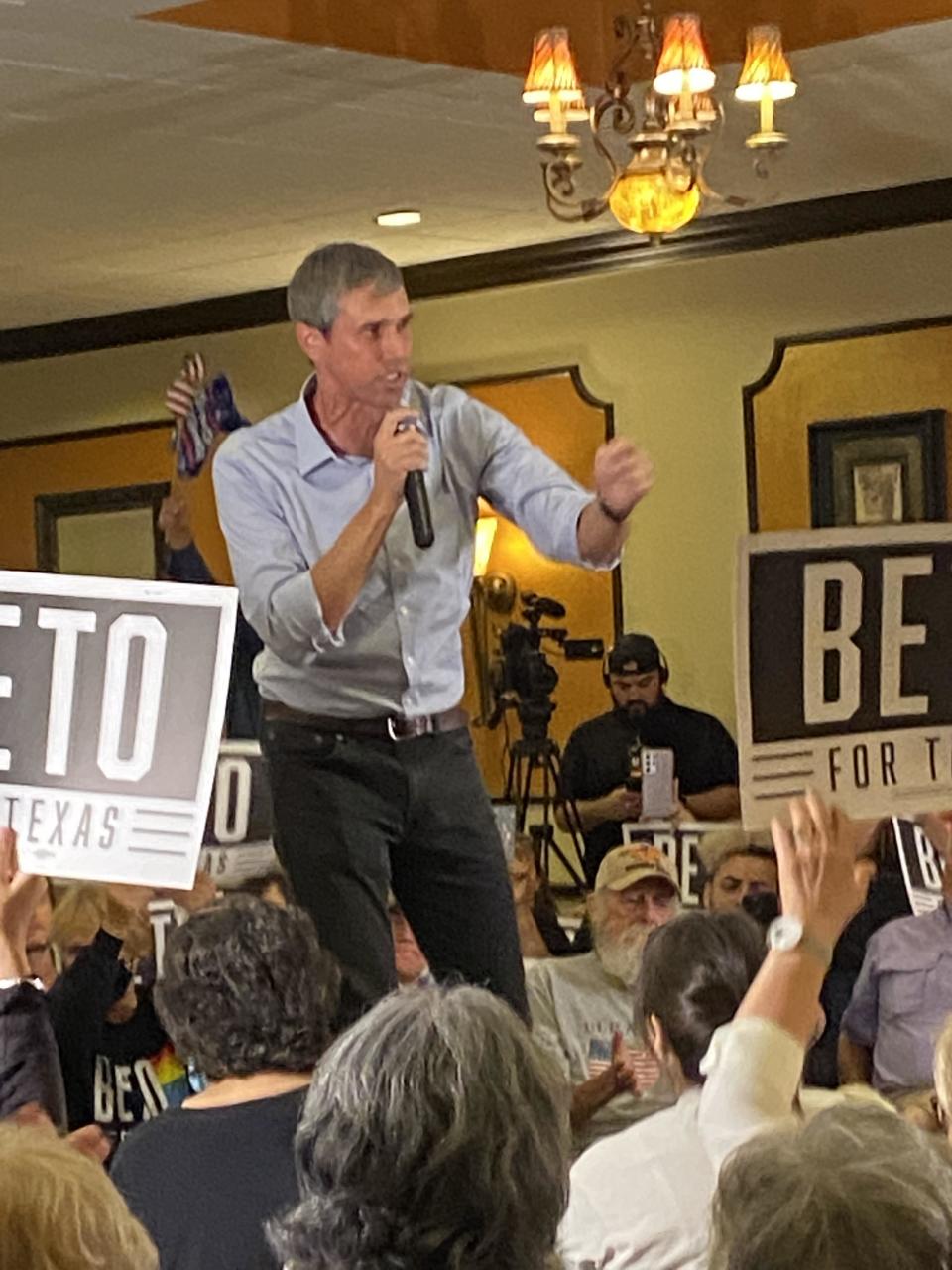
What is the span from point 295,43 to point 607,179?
1.71 meters

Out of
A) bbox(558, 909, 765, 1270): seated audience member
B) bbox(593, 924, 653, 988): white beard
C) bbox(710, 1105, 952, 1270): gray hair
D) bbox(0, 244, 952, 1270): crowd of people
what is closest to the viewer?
bbox(710, 1105, 952, 1270): gray hair

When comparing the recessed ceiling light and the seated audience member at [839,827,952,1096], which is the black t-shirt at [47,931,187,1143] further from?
the recessed ceiling light

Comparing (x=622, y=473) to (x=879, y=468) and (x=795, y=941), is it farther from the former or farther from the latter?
(x=879, y=468)

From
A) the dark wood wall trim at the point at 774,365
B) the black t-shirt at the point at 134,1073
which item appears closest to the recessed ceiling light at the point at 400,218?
the dark wood wall trim at the point at 774,365

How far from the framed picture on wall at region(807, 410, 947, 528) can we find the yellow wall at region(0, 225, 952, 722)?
0.30 m

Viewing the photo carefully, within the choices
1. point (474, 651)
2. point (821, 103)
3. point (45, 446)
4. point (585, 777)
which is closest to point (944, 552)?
point (821, 103)

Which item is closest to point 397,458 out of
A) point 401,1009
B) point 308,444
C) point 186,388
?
point 308,444

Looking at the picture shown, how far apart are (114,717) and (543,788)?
195 inches

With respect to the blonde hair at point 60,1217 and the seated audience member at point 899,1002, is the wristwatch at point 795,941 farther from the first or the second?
the seated audience member at point 899,1002

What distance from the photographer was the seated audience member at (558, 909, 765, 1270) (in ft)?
8.07

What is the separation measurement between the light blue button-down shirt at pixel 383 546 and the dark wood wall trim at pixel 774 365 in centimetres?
410

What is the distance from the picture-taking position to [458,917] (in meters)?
2.71

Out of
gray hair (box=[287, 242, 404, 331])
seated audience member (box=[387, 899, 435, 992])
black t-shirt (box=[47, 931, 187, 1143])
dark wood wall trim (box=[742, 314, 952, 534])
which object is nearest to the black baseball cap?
dark wood wall trim (box=[742, 314, 952, 534])

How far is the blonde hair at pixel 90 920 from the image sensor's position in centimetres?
435
